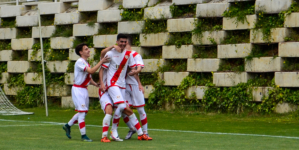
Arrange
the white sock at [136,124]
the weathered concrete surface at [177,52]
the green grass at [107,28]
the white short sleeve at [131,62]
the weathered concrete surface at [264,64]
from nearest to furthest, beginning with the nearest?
1. the white sock at [136,124]
2. the white short sleeve at [131,62]
3. the weathered concrete surface at [264,64]
4. the weathered concrete surface at [177,52]
5. the green grass at [107,28]

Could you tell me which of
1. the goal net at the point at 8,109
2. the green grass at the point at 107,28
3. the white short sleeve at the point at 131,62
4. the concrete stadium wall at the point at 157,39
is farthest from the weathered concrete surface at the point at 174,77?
the white short sleeve at the point at 131,62

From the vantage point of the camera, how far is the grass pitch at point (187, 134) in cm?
894

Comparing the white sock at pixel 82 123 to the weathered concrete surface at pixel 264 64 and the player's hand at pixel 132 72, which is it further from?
the weathered concrete surface at pixel 264 64

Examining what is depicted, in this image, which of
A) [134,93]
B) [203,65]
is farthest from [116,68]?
[203,65]

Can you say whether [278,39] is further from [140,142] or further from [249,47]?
[140,142]

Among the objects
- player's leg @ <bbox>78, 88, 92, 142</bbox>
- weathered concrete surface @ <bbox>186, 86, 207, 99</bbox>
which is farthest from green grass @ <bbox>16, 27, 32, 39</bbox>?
player's leg @ <bbox>78, 88, 92, 142</bbox>

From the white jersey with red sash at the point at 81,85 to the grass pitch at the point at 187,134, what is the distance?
25.5 inches

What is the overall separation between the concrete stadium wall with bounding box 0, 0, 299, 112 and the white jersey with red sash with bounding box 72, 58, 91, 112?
23.1 ft

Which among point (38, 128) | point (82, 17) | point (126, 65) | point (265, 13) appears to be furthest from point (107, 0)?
point (126, 65)

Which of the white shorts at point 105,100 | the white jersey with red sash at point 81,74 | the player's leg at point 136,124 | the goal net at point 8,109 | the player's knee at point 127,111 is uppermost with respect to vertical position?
the white jersey with red sash at point 81,74

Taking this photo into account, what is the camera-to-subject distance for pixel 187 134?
11188 mm

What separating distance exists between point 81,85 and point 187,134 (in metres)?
2.54

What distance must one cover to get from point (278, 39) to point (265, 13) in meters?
0.87

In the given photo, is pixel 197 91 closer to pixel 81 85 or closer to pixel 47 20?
pixel 81 85
